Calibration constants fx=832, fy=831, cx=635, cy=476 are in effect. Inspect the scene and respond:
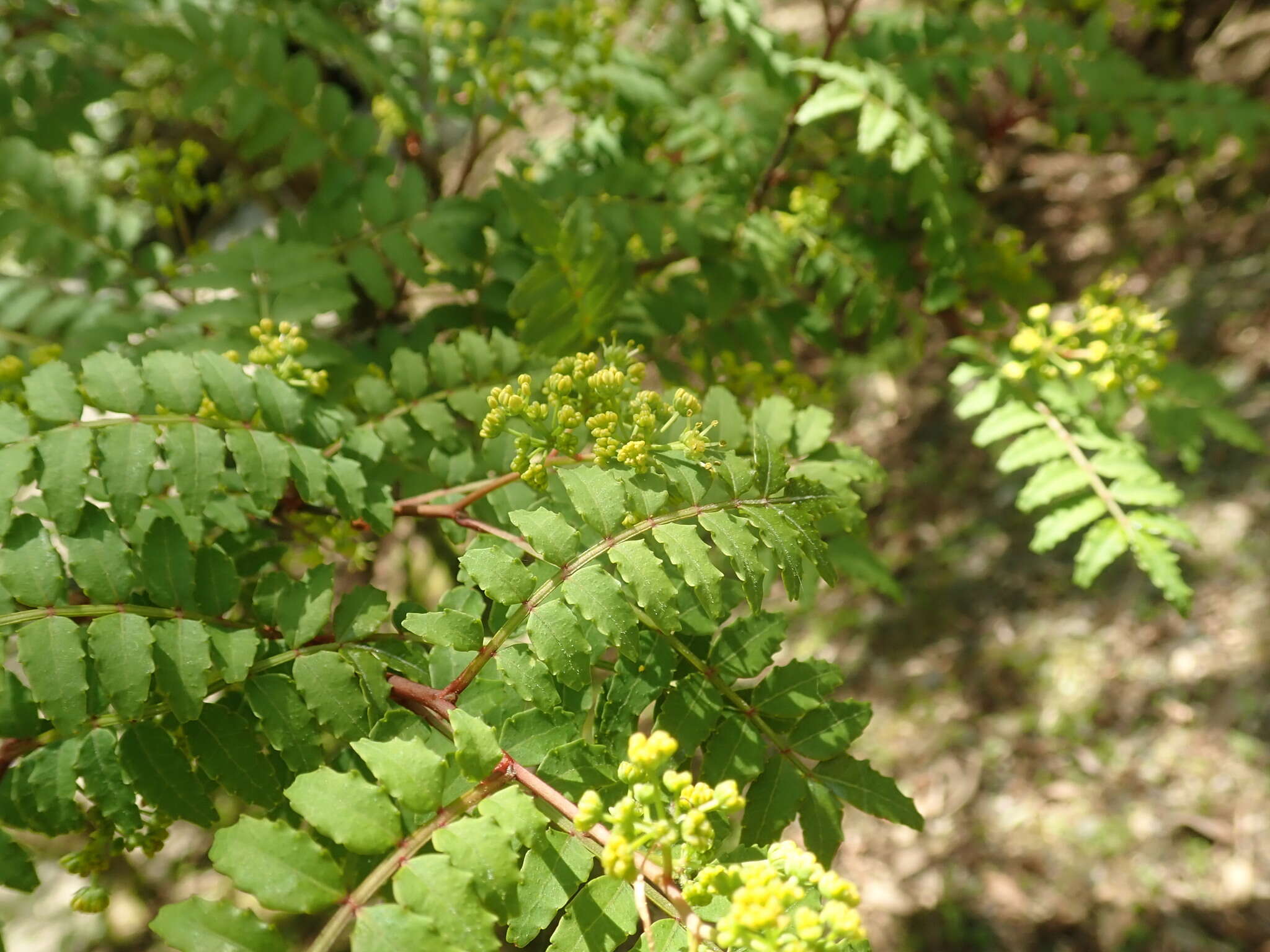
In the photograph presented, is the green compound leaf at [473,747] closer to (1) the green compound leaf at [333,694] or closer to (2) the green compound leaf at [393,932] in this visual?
(2) the green compound leaf at [393,932]

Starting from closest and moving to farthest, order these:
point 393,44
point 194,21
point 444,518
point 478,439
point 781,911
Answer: point 781,911, point 444,518, point 478,439, point 194,21, point 393,44

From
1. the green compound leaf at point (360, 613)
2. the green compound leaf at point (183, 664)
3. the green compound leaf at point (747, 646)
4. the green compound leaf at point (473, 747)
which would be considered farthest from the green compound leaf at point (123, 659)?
the green compound leaf at point (747, 646)

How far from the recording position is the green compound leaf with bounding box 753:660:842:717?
1.71 m

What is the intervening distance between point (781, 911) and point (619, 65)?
277 centimetres

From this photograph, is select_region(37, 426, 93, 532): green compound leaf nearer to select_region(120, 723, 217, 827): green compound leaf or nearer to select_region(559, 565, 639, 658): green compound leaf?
select_region(120, 723, 217, 827): green compound leaf

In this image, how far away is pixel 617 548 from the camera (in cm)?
145

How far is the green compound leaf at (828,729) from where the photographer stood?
1688mm

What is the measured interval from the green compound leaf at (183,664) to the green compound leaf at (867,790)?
1.21 m

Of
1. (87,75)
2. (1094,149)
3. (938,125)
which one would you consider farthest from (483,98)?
(1094,149)

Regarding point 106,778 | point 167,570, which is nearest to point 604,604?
point 167,570

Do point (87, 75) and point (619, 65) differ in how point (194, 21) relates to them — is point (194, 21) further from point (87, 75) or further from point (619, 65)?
point (619, 65)

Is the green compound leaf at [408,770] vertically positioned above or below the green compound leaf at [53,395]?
below

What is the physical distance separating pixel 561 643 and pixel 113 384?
3.63 feet

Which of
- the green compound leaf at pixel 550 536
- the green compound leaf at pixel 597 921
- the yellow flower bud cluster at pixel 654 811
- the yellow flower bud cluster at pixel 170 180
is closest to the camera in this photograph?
the yellow flower bud cluster at pixel 654 811
